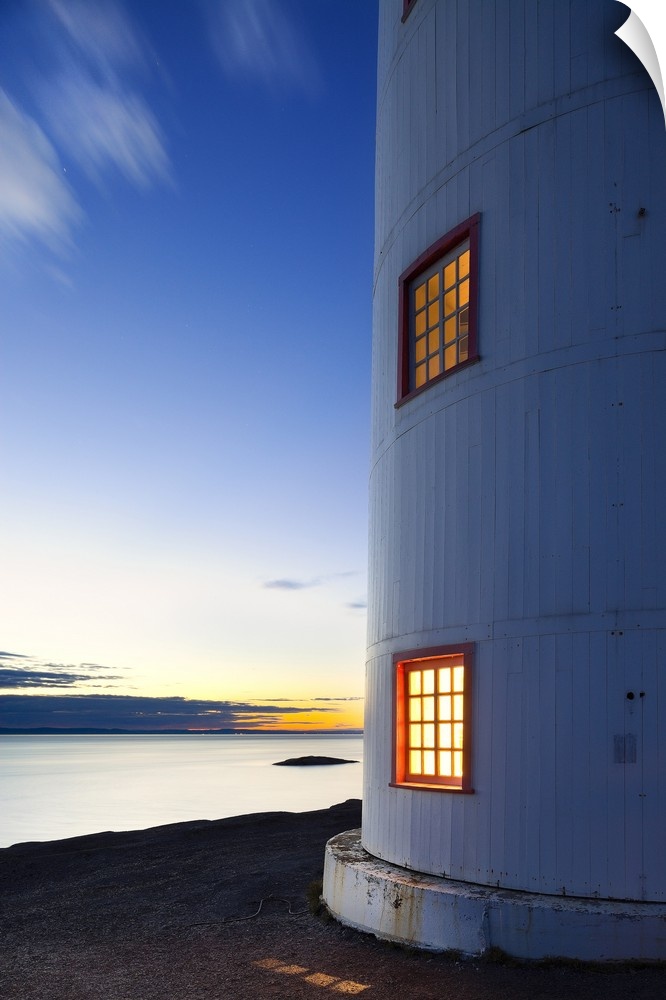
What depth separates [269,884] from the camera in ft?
36.6

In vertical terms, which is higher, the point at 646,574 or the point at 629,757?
the point at 646,574

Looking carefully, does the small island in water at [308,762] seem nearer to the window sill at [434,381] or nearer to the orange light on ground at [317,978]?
the window sill at [434,381]

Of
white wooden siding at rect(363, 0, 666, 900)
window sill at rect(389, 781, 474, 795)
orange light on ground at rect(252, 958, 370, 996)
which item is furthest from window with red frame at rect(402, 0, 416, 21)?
orange light on ground at rect(252, 958, 370, 996)

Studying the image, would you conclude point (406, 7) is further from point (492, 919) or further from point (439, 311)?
point (492, 919)

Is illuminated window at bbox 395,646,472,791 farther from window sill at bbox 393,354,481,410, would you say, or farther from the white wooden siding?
window sill at bbox 393,354,481,410

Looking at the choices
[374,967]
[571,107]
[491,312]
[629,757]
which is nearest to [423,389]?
[491,312]

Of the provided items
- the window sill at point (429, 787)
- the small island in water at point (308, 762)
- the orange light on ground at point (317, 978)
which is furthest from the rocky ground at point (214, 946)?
the small island in water at point (308, 762)

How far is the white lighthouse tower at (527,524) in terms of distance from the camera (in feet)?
22.7

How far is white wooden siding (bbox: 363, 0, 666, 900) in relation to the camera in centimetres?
696

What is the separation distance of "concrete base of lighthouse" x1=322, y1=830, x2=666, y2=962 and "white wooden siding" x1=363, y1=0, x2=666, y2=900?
0.58 ft

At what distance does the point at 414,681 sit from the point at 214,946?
3.01 metres

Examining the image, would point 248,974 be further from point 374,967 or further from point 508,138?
point 508,138

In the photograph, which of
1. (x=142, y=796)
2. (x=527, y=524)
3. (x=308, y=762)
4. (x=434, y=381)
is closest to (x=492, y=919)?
(x=527, y=524)

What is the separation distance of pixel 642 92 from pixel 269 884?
9426mm
